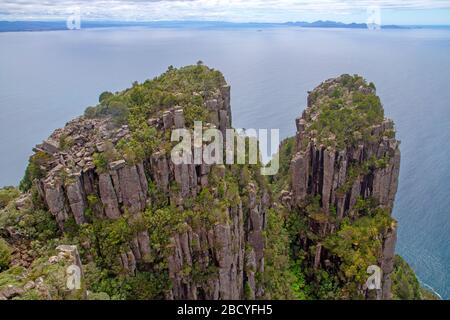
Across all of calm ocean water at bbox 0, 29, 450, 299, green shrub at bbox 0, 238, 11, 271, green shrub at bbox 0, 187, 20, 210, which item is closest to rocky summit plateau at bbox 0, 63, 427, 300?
green shrub at bbox 0, 238, 11, 271

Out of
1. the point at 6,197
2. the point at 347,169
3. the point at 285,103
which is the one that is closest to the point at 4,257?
the point at 6,197

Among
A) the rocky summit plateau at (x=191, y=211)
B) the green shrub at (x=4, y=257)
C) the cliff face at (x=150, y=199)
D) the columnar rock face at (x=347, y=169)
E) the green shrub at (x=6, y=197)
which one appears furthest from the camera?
the columnar rock face at (x=347, y=169)

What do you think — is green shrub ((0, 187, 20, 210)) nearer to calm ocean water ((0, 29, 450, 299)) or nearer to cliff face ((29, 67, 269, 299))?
cliff face ((29, 67, 269, 299))

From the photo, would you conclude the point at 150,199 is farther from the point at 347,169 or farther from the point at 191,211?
the point at 347,169

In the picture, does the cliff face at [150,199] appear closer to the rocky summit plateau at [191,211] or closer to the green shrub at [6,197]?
the rocky summit plateau at [191,211]

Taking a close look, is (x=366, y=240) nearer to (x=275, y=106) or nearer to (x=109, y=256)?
(x=109, y=256)

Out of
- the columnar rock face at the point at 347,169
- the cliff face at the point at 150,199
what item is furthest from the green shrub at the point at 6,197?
the columnar rock face at the point at 347,169

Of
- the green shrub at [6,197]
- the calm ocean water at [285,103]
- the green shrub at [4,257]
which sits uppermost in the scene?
the green shrub at [4,257]
